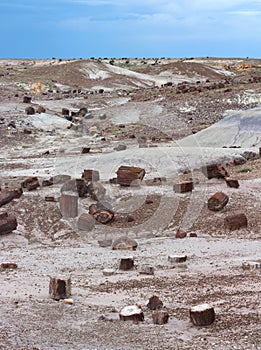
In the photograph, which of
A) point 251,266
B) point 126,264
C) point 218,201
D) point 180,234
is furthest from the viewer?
point 218,201

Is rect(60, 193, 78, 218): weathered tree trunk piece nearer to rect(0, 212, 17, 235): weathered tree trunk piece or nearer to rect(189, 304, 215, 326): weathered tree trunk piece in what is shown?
rect(0, 212, 17, 235): weathered tree trunk piece

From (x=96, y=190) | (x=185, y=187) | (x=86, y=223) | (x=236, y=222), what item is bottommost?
(x=86, y=223)

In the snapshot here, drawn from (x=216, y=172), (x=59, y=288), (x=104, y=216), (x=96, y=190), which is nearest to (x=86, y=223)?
(x=104, y=216)

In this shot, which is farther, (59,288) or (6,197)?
(6,197)

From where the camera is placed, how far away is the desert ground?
487 centimetres

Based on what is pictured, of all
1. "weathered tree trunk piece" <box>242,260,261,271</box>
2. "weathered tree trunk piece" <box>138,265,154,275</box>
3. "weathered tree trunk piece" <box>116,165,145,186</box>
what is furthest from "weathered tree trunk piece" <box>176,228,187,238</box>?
"weathered tree trunk piece" <box>116,165,145,186</box>

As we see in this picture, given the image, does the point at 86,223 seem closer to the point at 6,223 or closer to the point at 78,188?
the point at 6,223

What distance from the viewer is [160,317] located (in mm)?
5031

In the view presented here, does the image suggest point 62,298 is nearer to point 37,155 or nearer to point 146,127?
point 37,155

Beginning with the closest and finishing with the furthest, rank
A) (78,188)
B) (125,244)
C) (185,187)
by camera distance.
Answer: (125,244), (185,187), (78,188)

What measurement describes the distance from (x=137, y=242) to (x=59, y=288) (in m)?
2.94

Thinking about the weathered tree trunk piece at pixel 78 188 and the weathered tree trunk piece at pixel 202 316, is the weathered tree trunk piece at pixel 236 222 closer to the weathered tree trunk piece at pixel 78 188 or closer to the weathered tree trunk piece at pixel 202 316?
Answer: the weathered tree trunk piece at pixel 78 188

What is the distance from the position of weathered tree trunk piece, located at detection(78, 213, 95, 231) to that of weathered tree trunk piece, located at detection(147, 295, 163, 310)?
4.08m

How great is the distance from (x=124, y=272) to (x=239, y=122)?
1044 centimetres
